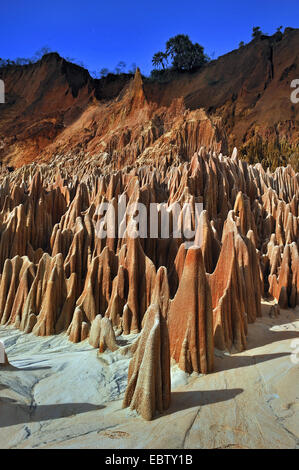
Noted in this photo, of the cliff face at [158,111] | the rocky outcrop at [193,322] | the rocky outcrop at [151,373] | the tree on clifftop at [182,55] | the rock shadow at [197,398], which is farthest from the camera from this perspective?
the tree on clifftop at [182,55]

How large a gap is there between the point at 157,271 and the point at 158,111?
27644 mm

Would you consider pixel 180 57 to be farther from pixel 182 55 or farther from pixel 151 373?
pixel 151 373

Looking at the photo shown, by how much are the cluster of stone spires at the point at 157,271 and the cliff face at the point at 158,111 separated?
1052 centimetres

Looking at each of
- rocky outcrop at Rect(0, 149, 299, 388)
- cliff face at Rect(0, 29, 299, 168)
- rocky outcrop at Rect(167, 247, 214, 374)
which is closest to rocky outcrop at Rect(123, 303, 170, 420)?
rocky outcrop at Rect(0, 149, 299, 388)

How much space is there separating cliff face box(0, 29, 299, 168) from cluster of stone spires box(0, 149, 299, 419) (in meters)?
10.5

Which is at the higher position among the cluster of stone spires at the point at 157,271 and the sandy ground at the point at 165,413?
the cluster of stone spires at the point at 157,271

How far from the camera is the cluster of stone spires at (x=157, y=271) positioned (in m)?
5.88

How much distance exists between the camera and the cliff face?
28.6 meters

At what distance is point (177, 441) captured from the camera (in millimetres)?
3857

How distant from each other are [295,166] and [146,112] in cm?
1553

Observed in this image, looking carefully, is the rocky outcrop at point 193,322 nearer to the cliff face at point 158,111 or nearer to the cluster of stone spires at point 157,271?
the cluster of stone spires at point 157,271

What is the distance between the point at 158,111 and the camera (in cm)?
A: 3328

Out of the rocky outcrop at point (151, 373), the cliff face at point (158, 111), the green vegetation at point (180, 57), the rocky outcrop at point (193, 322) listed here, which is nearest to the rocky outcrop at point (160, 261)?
the rocky outcrop at point (193, 322)

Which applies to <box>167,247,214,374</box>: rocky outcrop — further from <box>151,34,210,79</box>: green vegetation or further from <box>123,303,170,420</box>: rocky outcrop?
<box>151,34,210,79</box>: green vegetation
